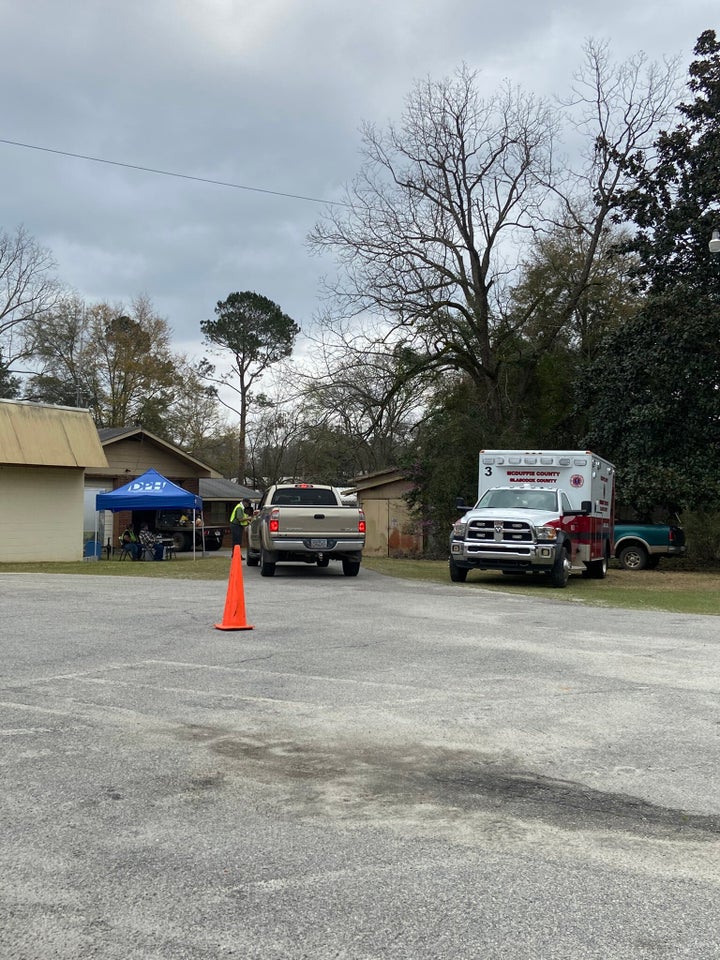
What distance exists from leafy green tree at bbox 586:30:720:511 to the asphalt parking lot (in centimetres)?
1839

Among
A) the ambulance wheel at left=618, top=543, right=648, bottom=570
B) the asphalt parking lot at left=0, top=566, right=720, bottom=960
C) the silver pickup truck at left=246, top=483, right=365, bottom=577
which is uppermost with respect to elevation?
the silver pickup truck at left=246, top=483, right=365, bottom=577

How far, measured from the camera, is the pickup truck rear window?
21078 millimetres

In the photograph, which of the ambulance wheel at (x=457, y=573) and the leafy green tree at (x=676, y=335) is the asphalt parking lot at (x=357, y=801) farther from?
the leafy green tree at (x=676, y=335)

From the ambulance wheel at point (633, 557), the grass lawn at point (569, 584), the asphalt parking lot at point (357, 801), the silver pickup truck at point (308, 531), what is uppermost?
the silver pickup truck at point (308, 531)

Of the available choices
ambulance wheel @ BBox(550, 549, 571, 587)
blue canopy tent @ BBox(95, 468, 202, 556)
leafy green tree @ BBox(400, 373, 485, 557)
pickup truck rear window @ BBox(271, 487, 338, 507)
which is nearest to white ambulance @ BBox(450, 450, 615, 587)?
ambulance wheel @ BBox(550, 549, 571, 587)

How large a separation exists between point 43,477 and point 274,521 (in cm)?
1045

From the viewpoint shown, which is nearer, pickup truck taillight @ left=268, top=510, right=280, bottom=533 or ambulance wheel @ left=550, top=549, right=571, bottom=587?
ambulance wheel @ left=550, top=549, right=571, bottom=587

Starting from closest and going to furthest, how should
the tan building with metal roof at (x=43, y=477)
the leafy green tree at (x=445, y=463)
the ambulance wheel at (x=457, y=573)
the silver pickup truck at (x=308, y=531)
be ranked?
the ambulance wheel at (x=457, y=573) → the silver pickup truck at (x=308, y=531) → the tan building with metal roof at (x=43, y=477) → the leafy green tree at (x=445, y=463)

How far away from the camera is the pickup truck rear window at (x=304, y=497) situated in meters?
21.1

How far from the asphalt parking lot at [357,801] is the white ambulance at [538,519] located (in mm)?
8354

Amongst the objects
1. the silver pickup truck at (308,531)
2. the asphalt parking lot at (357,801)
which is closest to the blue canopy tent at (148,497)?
the silver pickup truck at (308,531)

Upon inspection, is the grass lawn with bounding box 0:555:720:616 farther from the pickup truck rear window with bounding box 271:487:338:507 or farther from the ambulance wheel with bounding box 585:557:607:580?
the pickup truck rear window with bounding box 271:487:338:507

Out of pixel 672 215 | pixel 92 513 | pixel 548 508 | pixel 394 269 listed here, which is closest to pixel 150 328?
pixel 92 513

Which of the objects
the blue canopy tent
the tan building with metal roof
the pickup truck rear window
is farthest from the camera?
the blue canopy tent
